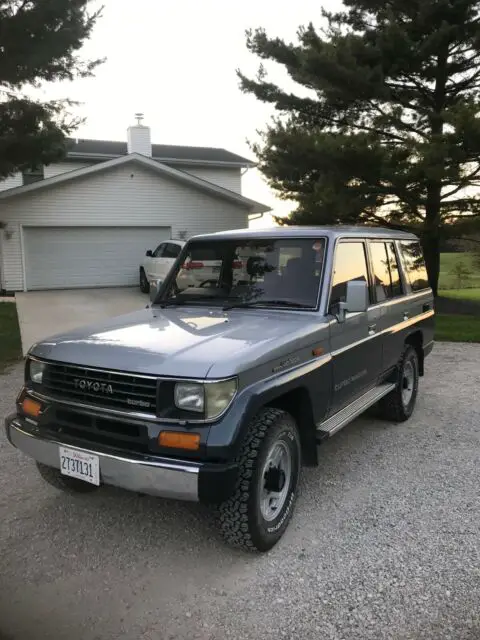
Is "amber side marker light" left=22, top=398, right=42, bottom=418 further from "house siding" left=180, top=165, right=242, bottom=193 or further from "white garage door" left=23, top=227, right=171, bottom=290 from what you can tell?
"house siding" left=180, top=165, right=242, bottom=193

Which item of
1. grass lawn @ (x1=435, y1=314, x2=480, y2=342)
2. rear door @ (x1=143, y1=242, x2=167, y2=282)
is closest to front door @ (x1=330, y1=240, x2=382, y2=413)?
grass lawn @ (x1=435, y1=314, x2=480, y2=342)

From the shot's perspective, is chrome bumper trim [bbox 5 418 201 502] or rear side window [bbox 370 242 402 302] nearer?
chrome bumper trim [bbox 5 418 201 502]

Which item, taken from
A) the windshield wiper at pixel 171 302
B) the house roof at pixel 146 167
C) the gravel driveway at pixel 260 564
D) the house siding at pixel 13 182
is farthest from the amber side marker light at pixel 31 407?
the house siding at pixel 13 182

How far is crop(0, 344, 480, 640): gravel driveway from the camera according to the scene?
268 cm

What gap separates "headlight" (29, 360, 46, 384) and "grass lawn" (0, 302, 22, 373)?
16.5 feet

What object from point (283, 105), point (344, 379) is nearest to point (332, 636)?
point (344, 379)

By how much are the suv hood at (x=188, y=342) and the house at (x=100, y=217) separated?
48.8ft

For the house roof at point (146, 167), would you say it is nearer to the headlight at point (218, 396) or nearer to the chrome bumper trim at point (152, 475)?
the chrome bumper trim at point (152, 475)

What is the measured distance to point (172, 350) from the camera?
3.14 meters

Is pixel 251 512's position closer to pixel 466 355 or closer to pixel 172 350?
pixel 172 350

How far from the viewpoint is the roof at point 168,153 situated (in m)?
21.5

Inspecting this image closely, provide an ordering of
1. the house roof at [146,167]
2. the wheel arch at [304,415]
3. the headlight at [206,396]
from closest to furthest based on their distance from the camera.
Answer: the headlight at [206,396], the wheel arch at [304,415], the house roof at [146,167]

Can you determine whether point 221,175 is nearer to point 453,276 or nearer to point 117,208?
point 117,208

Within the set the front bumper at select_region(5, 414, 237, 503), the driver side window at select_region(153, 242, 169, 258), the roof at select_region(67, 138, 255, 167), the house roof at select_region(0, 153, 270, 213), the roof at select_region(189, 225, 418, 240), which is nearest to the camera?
the front bumper at select_region(5, 414, 237, 503)
